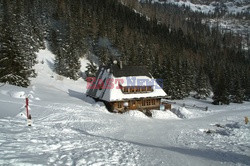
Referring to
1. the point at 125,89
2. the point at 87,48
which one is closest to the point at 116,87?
the point at 125,89

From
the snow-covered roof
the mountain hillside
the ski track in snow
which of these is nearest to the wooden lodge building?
the snow-covered roof

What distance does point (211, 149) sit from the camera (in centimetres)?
1425

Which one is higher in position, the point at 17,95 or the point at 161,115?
the point at 17,95

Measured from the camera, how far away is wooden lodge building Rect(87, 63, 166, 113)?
33688mm

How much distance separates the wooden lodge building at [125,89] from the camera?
1326 inches

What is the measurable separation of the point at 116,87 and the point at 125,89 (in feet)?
5.13

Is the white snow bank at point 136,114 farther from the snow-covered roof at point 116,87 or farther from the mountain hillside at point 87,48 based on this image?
the mountain hillside at point 87,48

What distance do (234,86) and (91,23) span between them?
179 ft

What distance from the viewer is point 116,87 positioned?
34688 mm

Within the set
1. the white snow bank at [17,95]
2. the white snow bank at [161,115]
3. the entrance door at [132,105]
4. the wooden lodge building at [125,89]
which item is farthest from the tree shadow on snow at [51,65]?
the white snow bank at [17,95]

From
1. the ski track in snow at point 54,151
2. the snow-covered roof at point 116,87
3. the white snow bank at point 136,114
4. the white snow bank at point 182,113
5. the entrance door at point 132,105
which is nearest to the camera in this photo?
the ski track in snow at point 54,151

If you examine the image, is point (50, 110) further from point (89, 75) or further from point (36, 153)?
point (89, 75)

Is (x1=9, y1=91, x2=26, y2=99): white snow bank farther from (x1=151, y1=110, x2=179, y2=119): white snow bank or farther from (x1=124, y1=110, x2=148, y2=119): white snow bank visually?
(x1=151, y1=110, x2=179, y2=119): white snow bank

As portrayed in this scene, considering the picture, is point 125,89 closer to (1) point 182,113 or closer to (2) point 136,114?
(2) point 136,114
